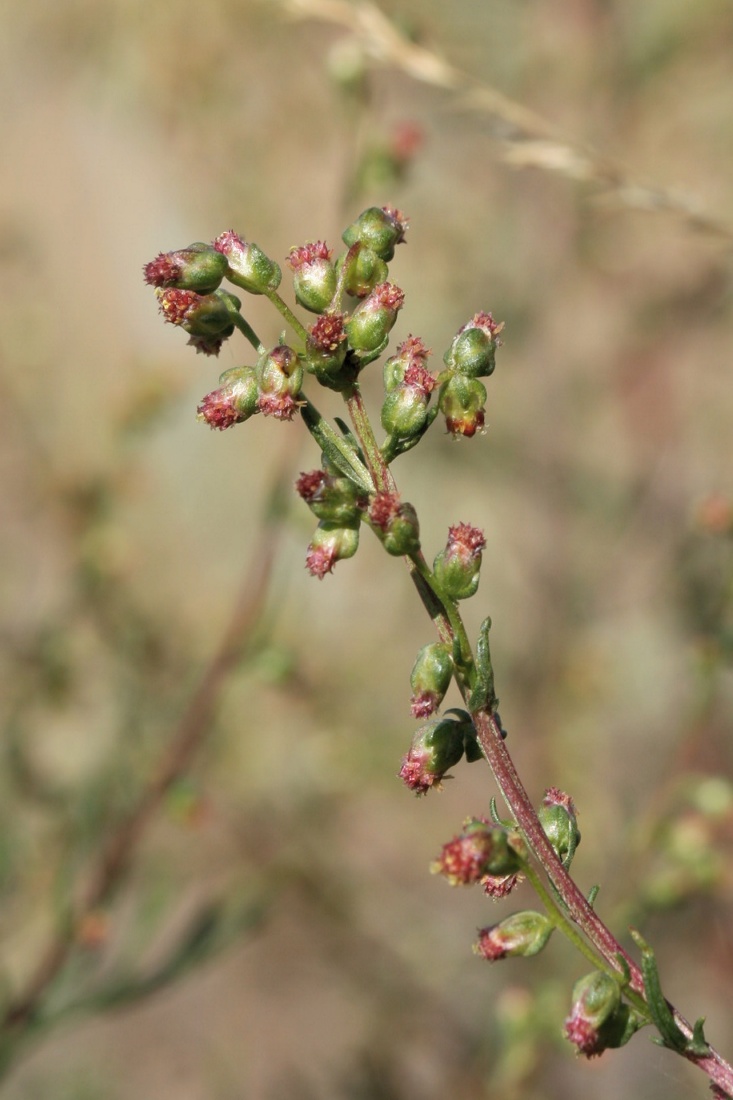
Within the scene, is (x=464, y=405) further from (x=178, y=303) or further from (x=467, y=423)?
(x=178, y=303)

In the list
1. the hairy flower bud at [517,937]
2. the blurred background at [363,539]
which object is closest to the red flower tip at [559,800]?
the hairy flower bud at [517,937]

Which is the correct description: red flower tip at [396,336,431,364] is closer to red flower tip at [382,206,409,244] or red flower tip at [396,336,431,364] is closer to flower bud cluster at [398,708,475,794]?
red flower tip at [382,206,409,244]

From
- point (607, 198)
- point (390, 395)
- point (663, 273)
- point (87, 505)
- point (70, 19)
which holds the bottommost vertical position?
point (390, 395)

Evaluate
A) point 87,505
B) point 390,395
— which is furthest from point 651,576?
point 390,395

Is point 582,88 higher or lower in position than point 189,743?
higher

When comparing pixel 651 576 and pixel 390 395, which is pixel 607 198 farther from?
pixel 651 576

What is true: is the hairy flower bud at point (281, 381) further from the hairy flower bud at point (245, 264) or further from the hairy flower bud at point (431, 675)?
the hairy flower bud at point (431, 675)

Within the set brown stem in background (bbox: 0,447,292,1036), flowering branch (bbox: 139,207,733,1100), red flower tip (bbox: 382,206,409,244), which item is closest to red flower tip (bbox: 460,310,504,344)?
flowering branch (bbox: 139,207,733,1100)

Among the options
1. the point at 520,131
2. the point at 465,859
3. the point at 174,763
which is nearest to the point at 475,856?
the point at 465,859
